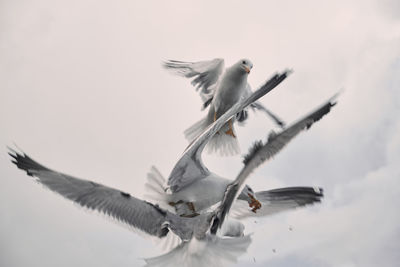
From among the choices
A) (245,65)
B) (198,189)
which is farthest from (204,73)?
(198,189)

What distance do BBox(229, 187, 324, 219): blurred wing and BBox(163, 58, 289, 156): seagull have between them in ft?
1.63

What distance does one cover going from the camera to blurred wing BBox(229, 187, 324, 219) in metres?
2.25

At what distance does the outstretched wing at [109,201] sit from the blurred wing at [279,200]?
0.46 meters

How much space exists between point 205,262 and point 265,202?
63cm

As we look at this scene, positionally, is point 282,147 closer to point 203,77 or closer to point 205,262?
point 205,262

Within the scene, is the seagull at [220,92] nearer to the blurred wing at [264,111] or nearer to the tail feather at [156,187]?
the blurred wing at [264,111]

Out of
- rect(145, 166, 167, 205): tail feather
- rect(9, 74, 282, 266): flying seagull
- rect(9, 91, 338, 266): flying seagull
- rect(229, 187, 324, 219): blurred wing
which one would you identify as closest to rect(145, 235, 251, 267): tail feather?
rect(9, 91, 338, 266): flying seagull

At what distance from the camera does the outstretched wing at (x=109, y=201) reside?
1.96 m

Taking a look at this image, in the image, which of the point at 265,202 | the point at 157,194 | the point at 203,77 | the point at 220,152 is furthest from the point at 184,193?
the point at 203,77

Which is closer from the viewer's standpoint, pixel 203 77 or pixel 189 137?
pixel 189 137

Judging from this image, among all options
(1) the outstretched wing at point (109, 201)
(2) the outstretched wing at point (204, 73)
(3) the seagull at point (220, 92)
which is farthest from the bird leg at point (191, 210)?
(2) the outstretched wing at point (204, 73)

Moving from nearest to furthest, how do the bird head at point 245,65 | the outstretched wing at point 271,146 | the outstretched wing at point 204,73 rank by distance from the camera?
the outstretched wing at point 271,146 → the bird head at point 245,65 → the outstretched wing at point 204,73

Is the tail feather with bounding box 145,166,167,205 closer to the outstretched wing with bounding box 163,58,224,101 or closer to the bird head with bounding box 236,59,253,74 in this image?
the bird head with bounding box 236,59,253,74

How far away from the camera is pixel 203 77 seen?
3.29m
